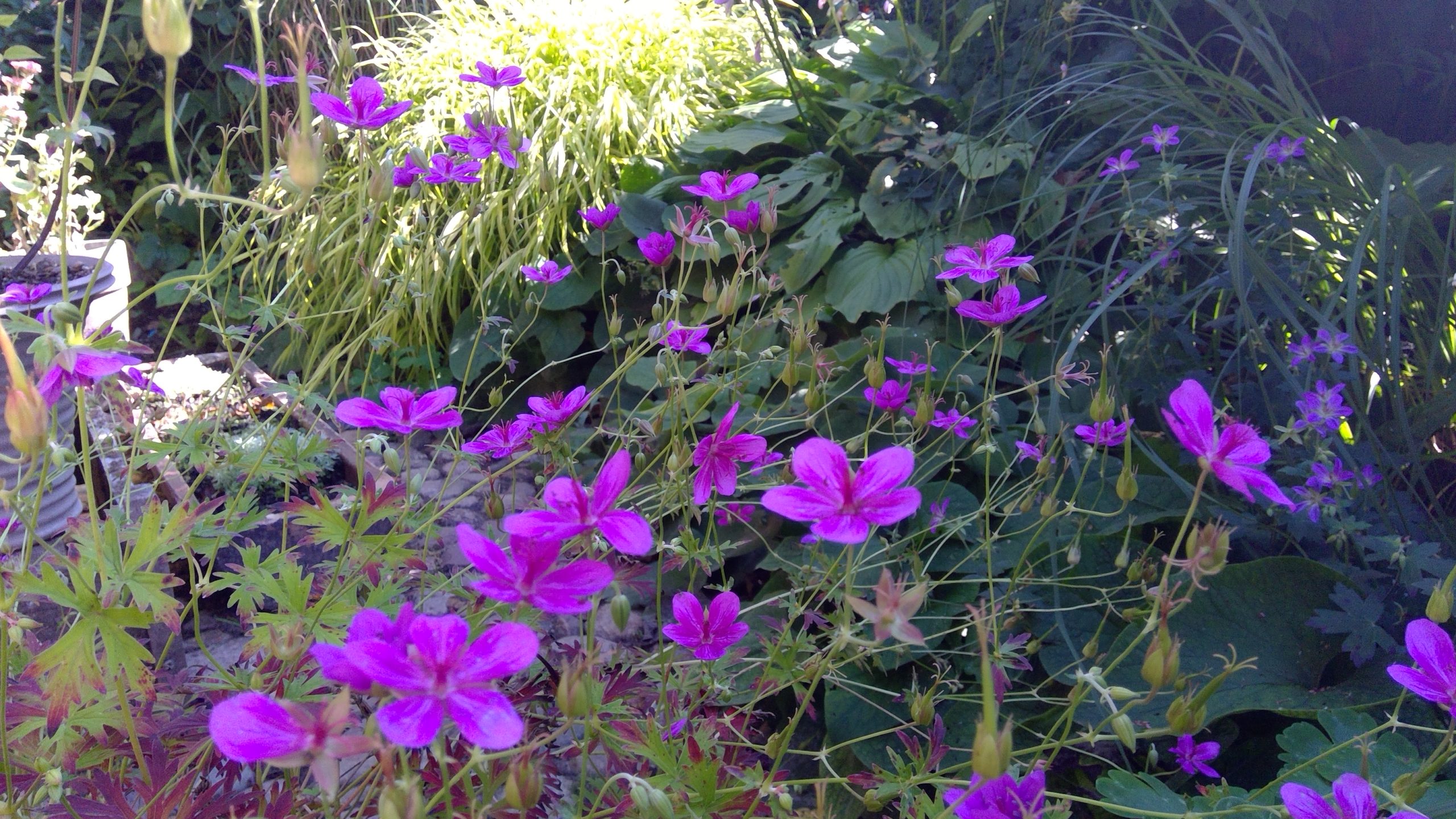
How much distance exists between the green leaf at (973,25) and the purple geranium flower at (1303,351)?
100 cm

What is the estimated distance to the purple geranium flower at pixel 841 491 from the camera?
0.55 meters

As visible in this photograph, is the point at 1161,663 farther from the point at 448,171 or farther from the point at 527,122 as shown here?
the point at 527,122

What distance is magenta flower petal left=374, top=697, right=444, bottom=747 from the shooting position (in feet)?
1.31

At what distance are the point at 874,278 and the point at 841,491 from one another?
1.52 m

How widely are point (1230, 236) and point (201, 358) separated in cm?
271

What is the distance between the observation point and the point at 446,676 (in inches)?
17.4

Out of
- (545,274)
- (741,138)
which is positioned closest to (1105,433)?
(545,274)

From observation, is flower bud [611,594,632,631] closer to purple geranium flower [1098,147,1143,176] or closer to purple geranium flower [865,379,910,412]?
Result: purple geranium flower [865,379,910,412]

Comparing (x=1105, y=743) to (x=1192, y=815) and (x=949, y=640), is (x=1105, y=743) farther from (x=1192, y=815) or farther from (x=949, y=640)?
(x=1192, y=815)

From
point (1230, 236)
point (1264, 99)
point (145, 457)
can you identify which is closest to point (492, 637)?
point (145, 457)

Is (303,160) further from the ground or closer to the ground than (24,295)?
further from the ground

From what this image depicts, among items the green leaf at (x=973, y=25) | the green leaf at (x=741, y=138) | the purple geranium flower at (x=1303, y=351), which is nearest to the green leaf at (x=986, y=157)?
the green leaf at (x=973, y=25)

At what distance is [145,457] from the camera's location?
38.9 inches

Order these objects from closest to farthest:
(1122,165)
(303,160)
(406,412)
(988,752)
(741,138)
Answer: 1. (988,752)
2. (303,160)
3. (406,412)
4. (1122,165)
5. (741,138)
